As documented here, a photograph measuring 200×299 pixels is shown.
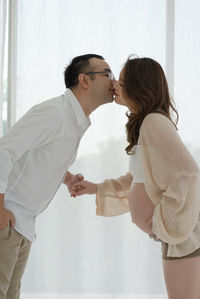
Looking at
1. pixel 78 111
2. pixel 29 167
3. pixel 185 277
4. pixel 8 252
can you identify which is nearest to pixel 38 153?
pixel 29 167

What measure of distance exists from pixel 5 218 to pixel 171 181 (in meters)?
0.69

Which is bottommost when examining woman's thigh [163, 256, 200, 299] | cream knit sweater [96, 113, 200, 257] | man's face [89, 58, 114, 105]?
woman's thigh [163, 256, 200, 299]

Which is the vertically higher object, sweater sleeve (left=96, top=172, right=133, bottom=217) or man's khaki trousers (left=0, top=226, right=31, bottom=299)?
sweater sleeve (left=96, top=172, right=133, bottom=217)

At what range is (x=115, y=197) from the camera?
7.30 ft

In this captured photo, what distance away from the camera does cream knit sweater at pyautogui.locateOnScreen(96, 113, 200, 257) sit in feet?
5.32

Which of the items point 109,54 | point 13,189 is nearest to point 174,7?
point 109,54

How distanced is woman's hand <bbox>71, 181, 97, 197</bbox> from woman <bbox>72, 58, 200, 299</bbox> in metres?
0.44

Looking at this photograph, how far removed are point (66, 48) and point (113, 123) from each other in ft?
1.96

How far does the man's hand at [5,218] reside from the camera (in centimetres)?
172

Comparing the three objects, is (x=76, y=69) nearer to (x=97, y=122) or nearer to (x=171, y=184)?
(x=97, y=122)

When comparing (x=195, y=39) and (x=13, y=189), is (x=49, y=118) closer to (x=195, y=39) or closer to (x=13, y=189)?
(x=13, y=189)

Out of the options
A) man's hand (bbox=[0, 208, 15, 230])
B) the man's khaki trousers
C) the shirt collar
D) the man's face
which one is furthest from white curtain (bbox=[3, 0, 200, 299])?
man's hand (bbox=[0, 208, 15, 230])

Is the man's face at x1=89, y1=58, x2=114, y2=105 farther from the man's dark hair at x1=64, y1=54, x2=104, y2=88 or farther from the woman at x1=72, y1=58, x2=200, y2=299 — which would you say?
the woman at x1=72, y1=58, x2=200, y2=299

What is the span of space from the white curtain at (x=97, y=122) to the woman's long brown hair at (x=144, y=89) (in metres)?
0.97
